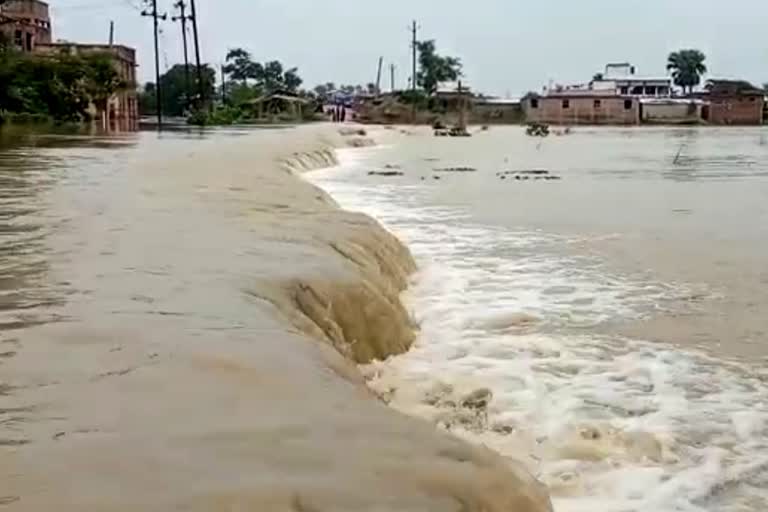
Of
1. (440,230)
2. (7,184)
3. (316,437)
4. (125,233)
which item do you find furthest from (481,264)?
(316,437)

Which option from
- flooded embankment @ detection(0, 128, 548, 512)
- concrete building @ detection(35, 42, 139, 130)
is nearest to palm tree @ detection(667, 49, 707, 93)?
concrete building @ detection(35, 42, 139, 130)

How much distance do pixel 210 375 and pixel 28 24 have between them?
160 ft

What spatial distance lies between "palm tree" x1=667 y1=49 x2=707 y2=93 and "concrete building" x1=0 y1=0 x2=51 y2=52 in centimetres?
6056

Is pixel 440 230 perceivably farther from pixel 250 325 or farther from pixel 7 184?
pixel 250 325

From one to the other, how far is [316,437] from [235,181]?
1061 centimetres

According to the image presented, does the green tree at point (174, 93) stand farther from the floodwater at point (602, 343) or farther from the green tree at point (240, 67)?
the floodwater at point (602, 343)

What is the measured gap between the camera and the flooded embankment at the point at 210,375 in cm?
326

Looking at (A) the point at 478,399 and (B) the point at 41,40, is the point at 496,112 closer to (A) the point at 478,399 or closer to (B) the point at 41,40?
(B) the point at 41,40

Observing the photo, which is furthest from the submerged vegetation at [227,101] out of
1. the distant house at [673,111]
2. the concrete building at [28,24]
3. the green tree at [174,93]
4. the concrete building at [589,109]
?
the distant house at [673,111]

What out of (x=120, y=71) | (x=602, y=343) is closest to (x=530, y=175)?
(x=602, y=343)

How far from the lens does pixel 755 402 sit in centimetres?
594

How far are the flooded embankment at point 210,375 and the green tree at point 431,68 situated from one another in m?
73.7

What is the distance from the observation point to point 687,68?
91812 mm

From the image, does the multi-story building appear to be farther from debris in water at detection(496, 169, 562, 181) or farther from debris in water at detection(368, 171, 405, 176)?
debris in water at detection(496, 169, 562, 181)
